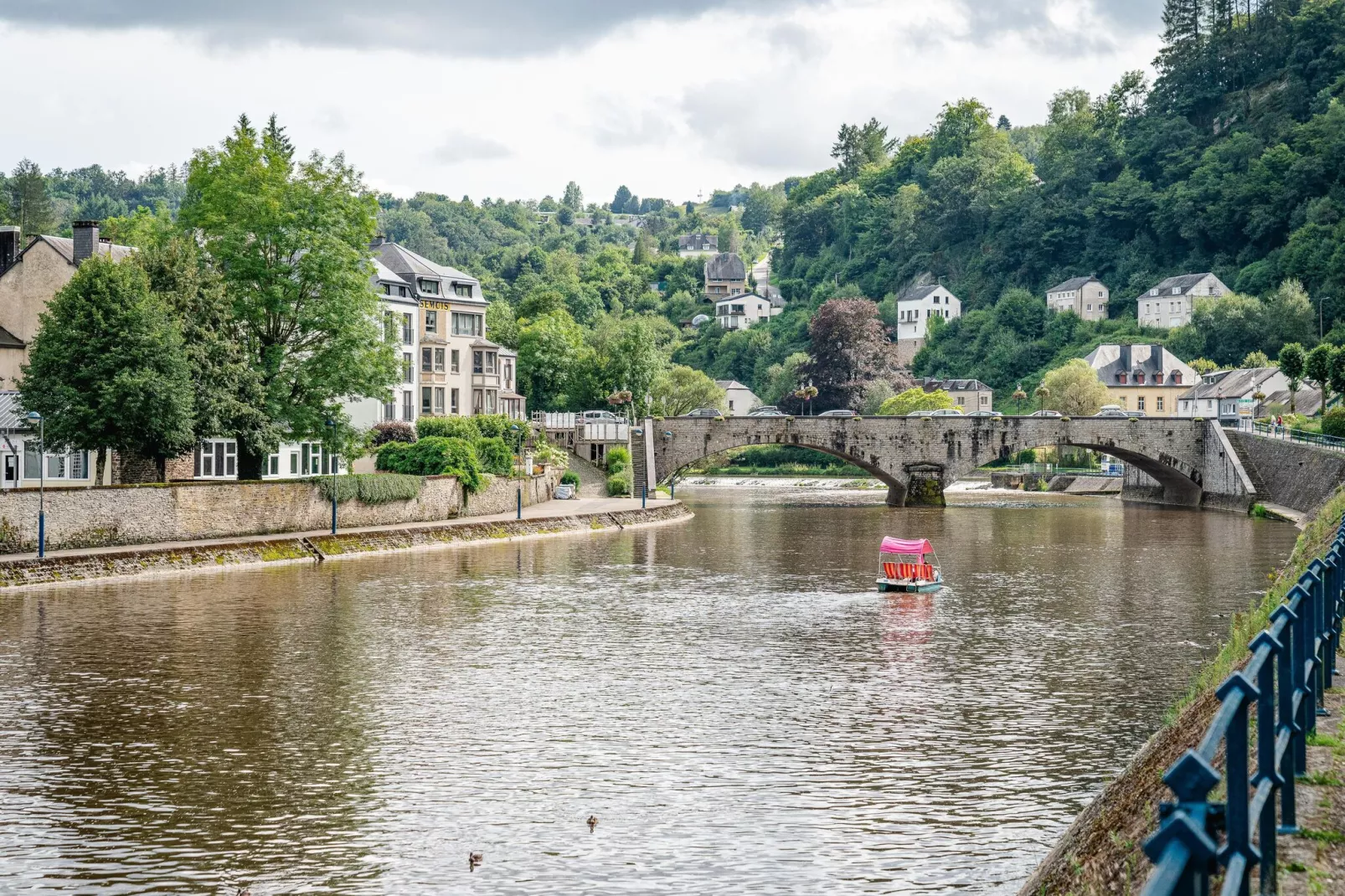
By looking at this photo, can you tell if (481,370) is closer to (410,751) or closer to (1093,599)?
(1093,599)

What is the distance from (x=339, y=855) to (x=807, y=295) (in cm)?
18505

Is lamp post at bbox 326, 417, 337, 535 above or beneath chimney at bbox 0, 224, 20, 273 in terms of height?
beneath

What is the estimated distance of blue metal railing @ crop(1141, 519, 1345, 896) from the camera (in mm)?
4824

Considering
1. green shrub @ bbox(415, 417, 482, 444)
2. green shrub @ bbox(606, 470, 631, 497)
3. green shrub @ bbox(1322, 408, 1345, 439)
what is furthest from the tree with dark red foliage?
green shrub @ bbox(415, 417, 482, 444)

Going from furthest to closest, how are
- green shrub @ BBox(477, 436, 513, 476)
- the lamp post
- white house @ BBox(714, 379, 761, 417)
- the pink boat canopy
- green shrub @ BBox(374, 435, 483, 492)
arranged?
white house @ BBox(714, 379, 761, 417) < green shrub @ BBox(477, 436, 513, 476) < green shrub @ BBox(374, 435, 483, 492) < the lamp post < the pink boat canopy

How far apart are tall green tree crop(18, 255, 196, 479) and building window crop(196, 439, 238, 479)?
461 inches

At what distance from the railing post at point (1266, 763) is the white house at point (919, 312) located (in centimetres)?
16609

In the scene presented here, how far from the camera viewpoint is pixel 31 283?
61.7 metres

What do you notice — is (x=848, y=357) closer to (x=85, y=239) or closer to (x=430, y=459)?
(x=430, y=459)

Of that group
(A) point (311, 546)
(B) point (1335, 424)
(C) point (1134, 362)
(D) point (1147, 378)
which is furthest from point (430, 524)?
(C) point (1134, 362)

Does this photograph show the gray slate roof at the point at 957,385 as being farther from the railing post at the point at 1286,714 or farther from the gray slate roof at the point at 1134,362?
the railing post at the point at 1286,714

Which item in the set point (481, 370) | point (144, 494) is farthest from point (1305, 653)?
point (481, 370)

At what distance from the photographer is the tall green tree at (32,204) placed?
14788cm

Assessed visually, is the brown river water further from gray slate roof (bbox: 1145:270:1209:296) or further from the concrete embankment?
gray slate roof (bbox: 1145:270:1209:296)
